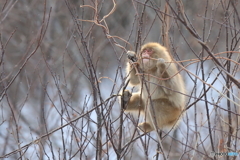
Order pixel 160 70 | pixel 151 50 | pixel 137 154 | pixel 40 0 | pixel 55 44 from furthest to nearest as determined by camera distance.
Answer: pixel 40 0 < pixel 55 44 < pixel 137 154 < pixel 151 50 < pixel 160 70

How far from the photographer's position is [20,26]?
40.2 feet

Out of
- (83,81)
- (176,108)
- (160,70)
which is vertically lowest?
(176,108)

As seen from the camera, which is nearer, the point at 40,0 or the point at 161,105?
the point at 161,105

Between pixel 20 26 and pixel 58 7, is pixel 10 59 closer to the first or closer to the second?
pixel 20 26

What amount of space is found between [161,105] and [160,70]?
0.47 metres

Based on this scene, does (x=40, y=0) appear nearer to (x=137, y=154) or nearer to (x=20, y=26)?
(x=20, y=26)

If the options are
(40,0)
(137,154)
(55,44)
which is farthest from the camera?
(40,0)

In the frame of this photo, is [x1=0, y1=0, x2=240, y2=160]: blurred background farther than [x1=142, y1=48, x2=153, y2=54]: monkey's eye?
No

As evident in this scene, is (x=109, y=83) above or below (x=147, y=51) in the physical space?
above

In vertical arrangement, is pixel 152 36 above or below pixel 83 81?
above

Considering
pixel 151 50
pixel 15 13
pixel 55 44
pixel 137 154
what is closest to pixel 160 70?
pixel 151 50

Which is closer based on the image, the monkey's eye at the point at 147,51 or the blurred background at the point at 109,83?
the blurred background at the point at 109,83

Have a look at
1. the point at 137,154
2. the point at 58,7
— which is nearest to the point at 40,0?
the point at 58,7

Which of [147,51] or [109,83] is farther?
[109,83]
